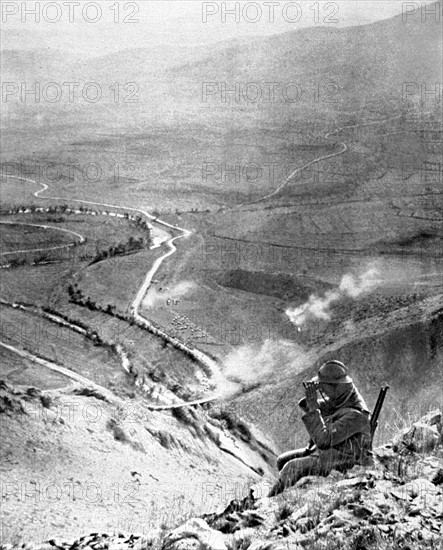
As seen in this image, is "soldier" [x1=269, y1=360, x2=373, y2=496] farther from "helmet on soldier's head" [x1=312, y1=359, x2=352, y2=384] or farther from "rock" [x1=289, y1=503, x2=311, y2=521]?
"rock" [x1=289, y1=503, x2=311, y2=521]

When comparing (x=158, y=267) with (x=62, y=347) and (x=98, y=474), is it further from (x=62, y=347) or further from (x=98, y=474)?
(x=98, y=474)

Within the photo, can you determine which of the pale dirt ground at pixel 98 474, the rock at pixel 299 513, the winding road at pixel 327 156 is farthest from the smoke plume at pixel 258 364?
the rock at pixel 299 513

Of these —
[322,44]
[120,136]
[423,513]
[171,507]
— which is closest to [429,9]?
[322,44]

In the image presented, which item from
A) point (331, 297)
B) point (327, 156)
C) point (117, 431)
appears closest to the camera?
point (117, 431)

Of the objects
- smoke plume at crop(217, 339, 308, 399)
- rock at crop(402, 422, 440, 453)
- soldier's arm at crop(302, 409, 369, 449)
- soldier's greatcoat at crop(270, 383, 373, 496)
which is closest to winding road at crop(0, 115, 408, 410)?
smoke plume at crop(217, 339, 308, 399)

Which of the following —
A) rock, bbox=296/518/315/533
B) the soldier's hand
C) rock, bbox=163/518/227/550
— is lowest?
rock, bbox=163/518/227/550

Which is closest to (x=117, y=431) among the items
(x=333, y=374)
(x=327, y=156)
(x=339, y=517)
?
(x=333, y=374)
